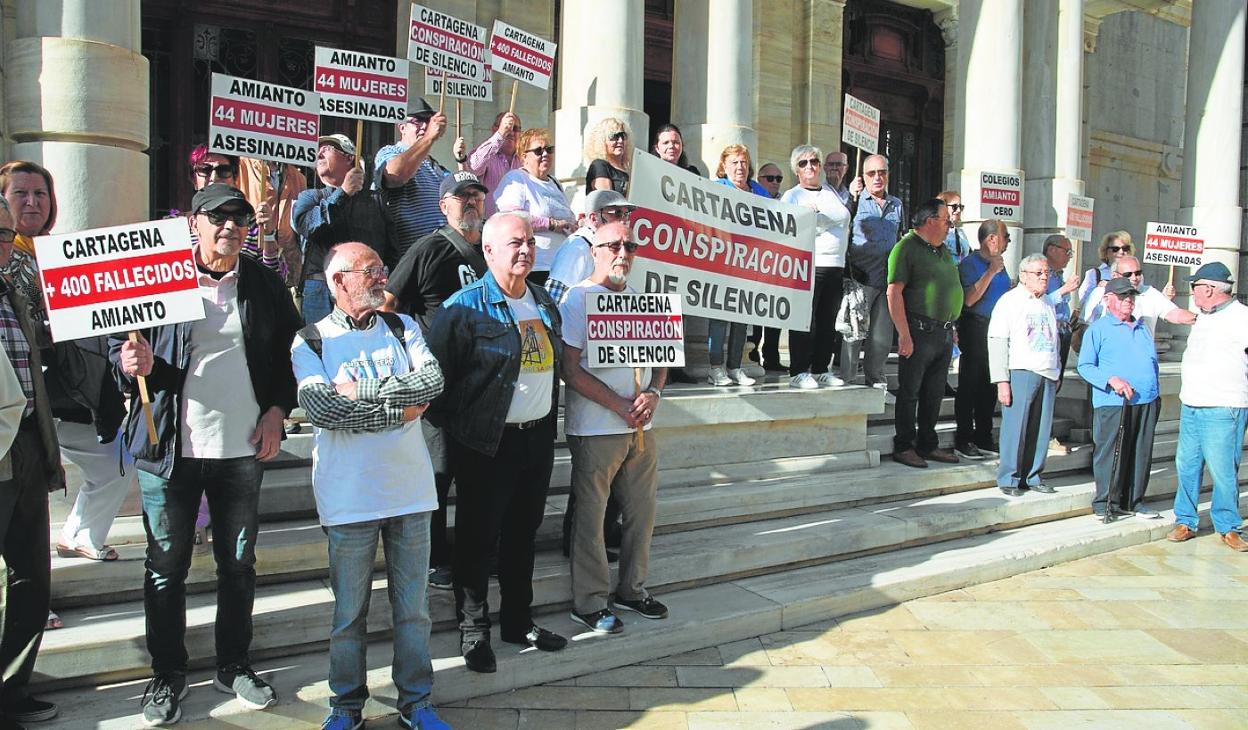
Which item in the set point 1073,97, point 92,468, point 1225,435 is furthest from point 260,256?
point 1073,97

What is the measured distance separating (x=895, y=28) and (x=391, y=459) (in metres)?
14.9

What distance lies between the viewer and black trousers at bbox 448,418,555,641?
4523 millimetres

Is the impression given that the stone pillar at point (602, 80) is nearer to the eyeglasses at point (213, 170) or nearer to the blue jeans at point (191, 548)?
the eyeglasses at point (213, 170)

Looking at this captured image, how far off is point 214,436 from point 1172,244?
463 inches

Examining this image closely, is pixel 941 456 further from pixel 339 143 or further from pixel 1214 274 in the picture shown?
pixel 339 143

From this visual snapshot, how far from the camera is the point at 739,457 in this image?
7086mm

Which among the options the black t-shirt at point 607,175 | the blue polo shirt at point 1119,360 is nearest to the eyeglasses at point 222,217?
the black t-shirt at point 607,175

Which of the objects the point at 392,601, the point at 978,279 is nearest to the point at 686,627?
the point at 392,601

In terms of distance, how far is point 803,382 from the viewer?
7.63m

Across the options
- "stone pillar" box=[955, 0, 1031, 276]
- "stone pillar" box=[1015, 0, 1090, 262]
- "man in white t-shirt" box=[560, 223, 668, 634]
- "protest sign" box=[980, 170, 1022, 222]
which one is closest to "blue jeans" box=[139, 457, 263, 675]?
"man in white t-shirt" box=[560, 223, 668, 634]

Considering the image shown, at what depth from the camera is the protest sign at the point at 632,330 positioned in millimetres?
4902

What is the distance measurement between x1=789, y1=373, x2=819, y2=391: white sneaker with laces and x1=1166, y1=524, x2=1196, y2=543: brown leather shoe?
320 cm

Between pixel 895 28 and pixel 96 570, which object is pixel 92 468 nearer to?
pixel 96 570

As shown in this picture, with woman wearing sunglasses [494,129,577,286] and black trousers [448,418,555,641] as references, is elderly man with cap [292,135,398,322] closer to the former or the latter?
woman wearing sunglasses [494,129,577,286]
